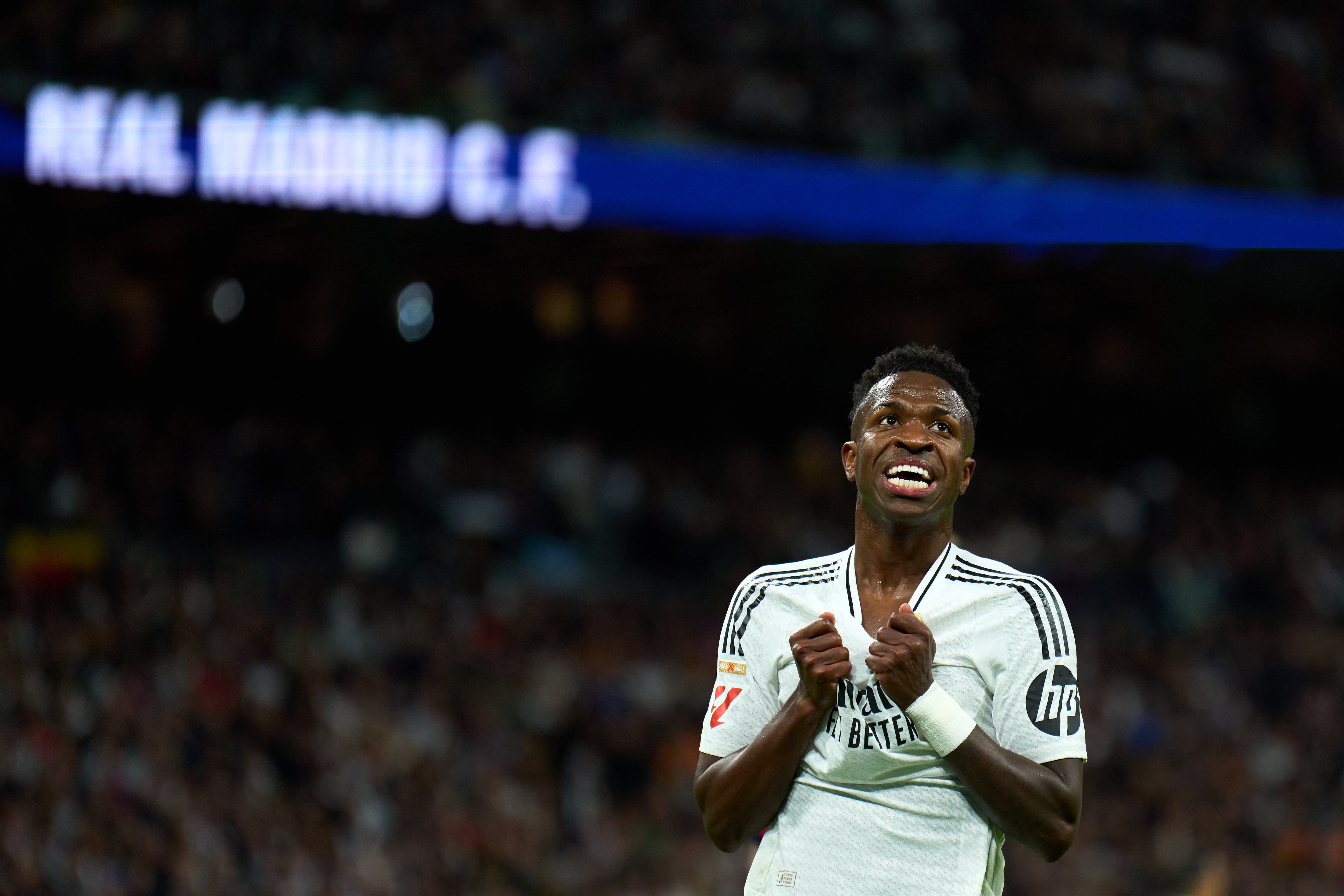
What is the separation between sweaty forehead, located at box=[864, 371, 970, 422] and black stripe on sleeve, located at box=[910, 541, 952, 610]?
22 cm

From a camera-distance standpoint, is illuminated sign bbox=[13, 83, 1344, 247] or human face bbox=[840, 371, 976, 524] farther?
illuminated sign bbox=[13, 83, 1344, 247]

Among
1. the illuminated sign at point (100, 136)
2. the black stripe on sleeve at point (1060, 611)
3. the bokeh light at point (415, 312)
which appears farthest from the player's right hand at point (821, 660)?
the bokeh light at point (415, 312)

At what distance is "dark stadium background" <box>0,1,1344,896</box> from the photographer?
1016cm

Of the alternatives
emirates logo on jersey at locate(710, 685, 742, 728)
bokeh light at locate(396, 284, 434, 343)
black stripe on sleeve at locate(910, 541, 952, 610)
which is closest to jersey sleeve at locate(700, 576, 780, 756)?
emirates logo on jersey at locate(710, 685, 742, 728)

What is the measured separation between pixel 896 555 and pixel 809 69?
423 inches

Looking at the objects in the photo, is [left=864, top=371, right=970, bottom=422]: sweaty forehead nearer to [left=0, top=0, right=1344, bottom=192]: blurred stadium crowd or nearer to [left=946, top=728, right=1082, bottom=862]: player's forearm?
[left=946, top=728, right=1082, bottom=862]: player's forearm

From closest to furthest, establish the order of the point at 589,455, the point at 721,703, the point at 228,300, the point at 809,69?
the point at 721,703
the point at 809,69
the point at 589,455
the point at 228,300

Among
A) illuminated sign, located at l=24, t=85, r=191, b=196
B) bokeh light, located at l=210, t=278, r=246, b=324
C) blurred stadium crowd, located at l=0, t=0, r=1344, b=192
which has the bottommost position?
bokeh light, located at l=210, t=278, r=246, b=324

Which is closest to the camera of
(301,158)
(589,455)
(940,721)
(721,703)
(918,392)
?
(940,721)

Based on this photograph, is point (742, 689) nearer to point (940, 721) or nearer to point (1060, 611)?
point (940, 721)

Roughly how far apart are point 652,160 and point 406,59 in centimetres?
194

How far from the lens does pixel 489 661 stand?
11320 millimetres

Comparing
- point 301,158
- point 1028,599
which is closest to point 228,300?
point 301,158

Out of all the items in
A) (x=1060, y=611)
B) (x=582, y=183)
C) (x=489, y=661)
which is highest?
(x=582, y=183)
